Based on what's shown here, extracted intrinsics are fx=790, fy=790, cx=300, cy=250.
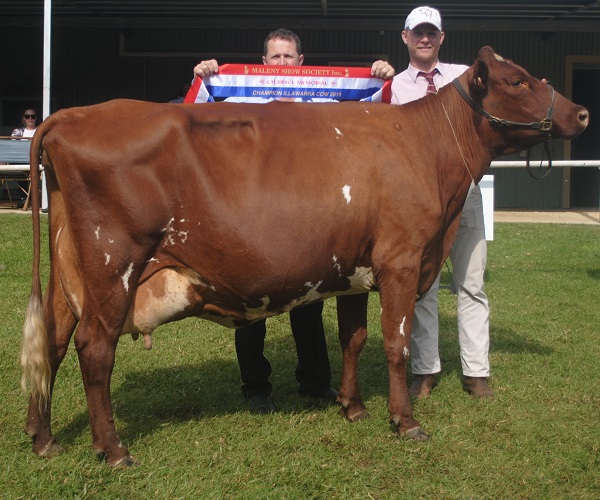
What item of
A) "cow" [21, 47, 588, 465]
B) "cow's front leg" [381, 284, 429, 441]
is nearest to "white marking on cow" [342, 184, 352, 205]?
"cow" [21, 47, 588, 465]

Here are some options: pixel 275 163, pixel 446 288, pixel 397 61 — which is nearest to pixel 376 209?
pixel 275 163

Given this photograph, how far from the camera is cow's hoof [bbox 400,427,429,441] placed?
4.57 meters

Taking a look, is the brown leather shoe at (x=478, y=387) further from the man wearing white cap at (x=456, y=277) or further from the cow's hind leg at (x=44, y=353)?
the cow's hind leg at (x=44, y=353)

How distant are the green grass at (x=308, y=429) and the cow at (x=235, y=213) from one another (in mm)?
271

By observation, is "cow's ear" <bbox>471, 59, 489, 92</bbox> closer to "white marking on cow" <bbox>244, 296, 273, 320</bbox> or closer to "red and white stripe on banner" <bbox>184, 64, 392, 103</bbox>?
"red and white stripe on banner" <bbox>184, 64, 392, 103</bbox>

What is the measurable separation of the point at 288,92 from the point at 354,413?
2.17 metres

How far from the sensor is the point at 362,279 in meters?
4.64

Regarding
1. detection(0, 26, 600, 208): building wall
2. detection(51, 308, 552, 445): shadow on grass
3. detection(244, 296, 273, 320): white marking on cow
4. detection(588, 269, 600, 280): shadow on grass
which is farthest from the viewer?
detection(0, 26, 600, 208): building wall

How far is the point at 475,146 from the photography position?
4.93m

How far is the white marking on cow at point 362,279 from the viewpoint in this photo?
4.59 metres

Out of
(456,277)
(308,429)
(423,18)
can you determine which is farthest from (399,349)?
(423,18)

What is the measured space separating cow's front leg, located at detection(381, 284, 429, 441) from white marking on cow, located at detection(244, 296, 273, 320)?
692 millimetres

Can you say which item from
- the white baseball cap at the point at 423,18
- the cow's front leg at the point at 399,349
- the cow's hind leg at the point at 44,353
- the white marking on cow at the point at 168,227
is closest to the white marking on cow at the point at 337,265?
the cow's front leg at the point at 399,349

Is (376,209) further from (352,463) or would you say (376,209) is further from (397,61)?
(397,61)
